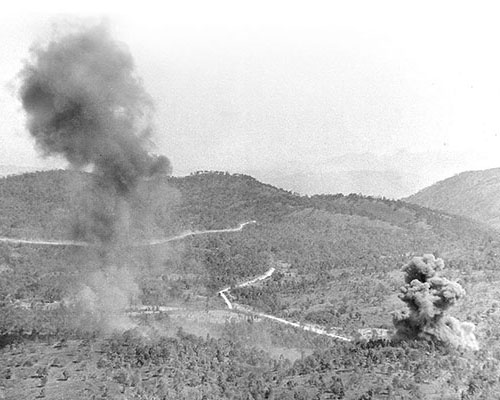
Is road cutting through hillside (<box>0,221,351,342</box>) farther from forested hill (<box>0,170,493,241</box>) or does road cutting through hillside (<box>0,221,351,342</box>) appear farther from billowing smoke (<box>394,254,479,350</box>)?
billowing smoke (<box>394,254,479,350</box>)

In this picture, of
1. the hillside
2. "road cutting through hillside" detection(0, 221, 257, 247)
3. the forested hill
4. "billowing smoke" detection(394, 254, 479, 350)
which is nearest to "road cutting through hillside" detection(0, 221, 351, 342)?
"road cutting through hillside" detection(0, 221, 257, 247)

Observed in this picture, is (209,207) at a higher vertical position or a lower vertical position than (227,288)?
higher

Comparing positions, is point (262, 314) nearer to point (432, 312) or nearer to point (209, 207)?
point (432, 312)

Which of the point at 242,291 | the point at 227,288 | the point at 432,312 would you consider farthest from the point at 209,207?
the point at 432,312

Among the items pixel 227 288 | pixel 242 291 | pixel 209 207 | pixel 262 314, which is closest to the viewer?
pixel 262 314

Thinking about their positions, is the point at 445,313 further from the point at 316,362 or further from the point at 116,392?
the point at 116,392

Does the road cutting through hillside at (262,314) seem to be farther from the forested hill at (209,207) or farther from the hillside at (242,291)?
the forested hill at (209,207)
